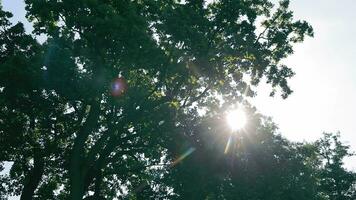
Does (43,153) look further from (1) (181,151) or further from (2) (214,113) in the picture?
(2) (214,113)

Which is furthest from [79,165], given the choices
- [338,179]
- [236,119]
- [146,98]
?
[338,179]

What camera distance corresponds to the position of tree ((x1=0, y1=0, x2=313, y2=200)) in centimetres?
2186

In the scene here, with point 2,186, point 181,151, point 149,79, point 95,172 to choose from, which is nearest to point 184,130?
point 181,151

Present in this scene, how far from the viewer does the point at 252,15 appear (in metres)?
24.0

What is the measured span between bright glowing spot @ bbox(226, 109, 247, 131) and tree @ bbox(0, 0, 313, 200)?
1.30 m

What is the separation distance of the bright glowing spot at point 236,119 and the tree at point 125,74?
4.25ft

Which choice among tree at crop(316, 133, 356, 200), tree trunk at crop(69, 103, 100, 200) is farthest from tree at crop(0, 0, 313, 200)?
tree at crop(316, 133, 356, 200)

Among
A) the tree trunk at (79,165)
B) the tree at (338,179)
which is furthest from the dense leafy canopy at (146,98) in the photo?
the tree at (338,179)

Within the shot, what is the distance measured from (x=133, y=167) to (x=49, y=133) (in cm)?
751

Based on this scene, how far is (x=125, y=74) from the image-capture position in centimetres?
2289

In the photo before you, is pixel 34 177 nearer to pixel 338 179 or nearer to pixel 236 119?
pixel 236 119

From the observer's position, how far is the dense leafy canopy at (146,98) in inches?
868

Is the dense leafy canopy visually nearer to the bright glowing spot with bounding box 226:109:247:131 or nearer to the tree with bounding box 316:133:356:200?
the bright glowing spot with bounding box 226:109:247:131

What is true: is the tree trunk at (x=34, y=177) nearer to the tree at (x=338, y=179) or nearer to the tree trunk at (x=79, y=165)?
the tree trunk at (x=79, y=165)
